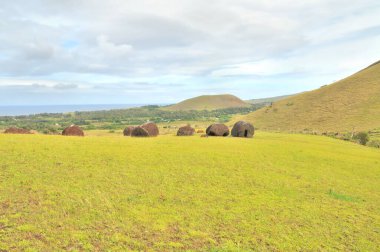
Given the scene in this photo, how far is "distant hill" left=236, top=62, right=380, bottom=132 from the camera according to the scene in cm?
10426

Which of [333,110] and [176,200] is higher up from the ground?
[333,110]

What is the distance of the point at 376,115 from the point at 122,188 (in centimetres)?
11200

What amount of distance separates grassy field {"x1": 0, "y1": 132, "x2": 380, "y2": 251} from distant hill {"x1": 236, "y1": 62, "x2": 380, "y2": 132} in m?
81.8

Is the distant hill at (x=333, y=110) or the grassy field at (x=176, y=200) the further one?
the distant hill at (x=333, y=110)

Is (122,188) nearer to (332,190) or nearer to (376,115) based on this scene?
(332,190)

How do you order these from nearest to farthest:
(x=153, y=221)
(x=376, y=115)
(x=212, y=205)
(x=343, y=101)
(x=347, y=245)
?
(x=347, y=245), (x=153, y=221), (x=212, y=205), (x=376, y=115), (x=343, y=101)

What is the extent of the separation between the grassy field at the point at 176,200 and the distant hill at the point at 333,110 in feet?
268

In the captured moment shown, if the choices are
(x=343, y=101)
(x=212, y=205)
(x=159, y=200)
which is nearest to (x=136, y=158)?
(x=159, y=200)

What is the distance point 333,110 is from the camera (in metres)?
122

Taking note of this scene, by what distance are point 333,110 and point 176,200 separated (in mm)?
122540

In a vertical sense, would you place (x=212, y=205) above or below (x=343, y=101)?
below

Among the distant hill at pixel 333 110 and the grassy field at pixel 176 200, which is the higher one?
the distant hill at pixel 333 110

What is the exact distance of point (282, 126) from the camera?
120m

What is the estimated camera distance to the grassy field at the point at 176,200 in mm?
13680
